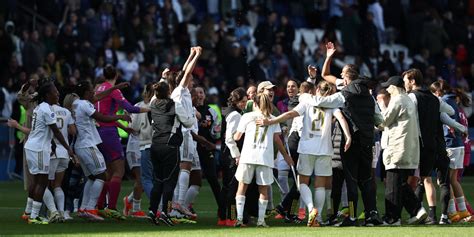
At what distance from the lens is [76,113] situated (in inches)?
821

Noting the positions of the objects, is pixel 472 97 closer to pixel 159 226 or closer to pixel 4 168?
pixel 4 168

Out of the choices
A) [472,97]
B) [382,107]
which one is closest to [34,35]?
[472,97]

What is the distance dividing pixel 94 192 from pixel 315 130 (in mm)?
3360

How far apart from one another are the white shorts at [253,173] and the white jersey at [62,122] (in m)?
2.62

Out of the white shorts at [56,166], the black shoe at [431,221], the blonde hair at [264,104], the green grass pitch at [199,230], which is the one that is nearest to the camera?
the green grass pitch at [199,230]

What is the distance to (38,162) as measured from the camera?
20.0m

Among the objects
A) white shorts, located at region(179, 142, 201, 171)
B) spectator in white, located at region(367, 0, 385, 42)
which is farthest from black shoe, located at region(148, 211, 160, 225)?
spectator in white, located at region(367, 0, 385, 42)

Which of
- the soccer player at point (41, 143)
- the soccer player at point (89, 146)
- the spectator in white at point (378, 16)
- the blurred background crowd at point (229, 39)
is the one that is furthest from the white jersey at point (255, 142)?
the spectator in white at point (378, 16)

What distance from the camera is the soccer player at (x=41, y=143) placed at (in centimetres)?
1997

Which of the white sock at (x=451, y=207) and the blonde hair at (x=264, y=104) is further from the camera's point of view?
the white sock at (x=451, y=207)

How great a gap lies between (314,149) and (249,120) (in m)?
0.95

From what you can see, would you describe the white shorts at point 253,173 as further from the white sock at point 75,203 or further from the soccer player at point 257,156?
the white sock at point 75,203

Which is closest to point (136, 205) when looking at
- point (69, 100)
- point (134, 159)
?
point (134, 159)

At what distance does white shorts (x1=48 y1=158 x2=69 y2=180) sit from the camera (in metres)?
20.6
